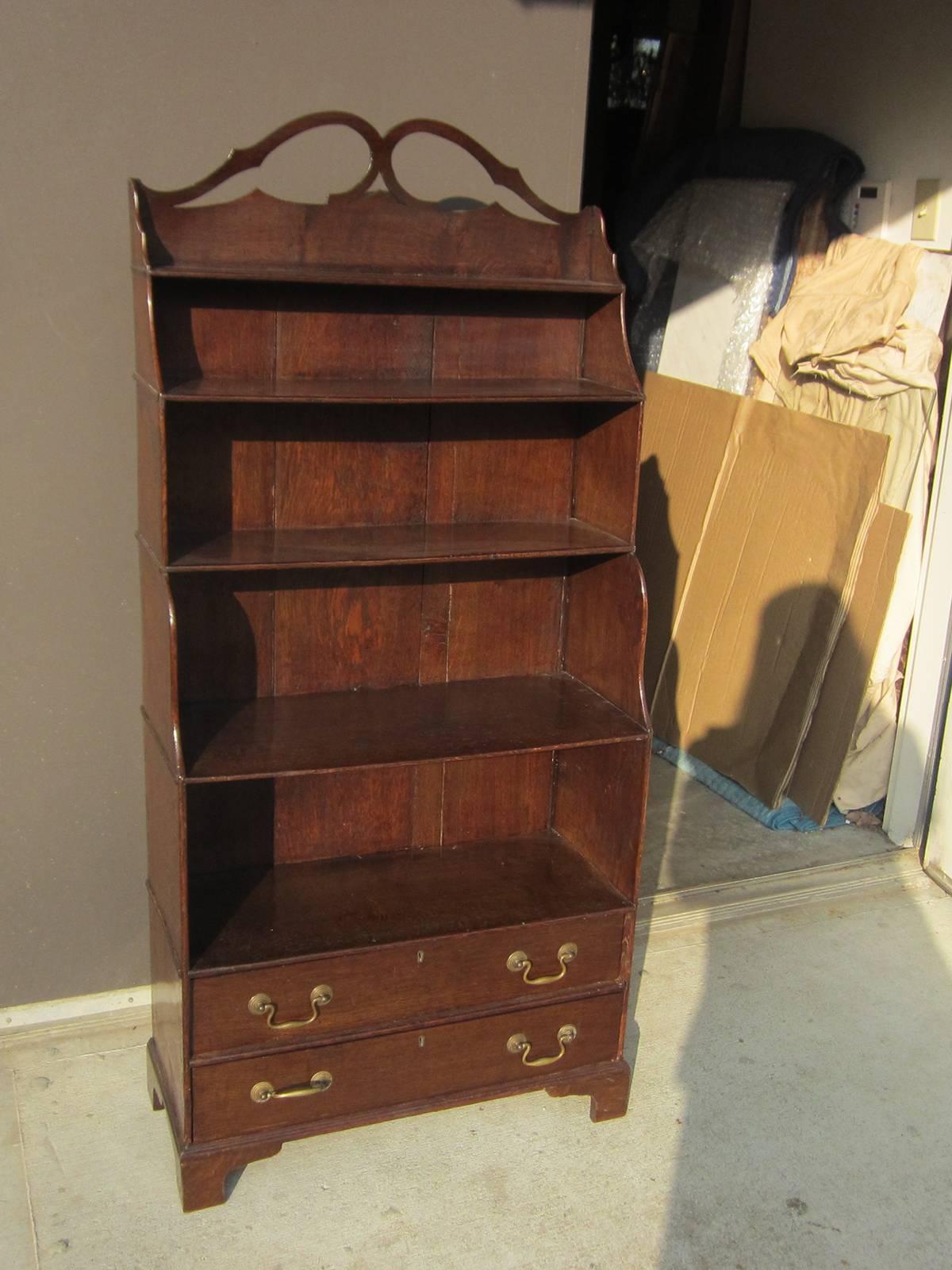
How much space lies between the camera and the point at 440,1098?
2436mm

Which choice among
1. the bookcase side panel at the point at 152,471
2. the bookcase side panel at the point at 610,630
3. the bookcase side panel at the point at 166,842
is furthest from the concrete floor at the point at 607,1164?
the bookcase side panel at the point at 152,471

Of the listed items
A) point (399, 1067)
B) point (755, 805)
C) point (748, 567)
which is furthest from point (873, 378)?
point (399, 1067)

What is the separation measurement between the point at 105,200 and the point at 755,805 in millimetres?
2612

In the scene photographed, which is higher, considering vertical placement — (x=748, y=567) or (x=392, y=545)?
(x=392, y=545)

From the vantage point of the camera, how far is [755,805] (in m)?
3.95

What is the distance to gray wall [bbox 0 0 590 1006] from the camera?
2.25 m

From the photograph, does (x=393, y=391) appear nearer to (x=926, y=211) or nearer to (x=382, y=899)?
(x=382, y=899)

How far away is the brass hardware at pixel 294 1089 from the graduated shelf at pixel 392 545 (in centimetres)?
94

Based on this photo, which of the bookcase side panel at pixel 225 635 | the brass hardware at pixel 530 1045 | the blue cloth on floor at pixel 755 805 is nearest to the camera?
the bookcase side panel at pixel 225 635

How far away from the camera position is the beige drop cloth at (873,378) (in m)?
3.54

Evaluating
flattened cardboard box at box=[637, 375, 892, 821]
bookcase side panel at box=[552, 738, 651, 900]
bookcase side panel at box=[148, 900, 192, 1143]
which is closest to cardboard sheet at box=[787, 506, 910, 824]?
flattened cardboard box at box=[637, 375, 892, 821]

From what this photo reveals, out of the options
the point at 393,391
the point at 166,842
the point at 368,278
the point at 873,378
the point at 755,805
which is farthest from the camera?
the point at 755,805

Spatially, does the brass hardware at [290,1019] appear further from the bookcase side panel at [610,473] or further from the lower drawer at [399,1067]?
the bookcase side panel at [610,473]

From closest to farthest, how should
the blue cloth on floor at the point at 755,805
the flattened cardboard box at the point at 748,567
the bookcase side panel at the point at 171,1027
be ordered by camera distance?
1. the bookcase side panel at the point at 171,1027
2. the flattened cardboard box at the point at 748,567
3. the blue cloth on floor at the point at 755,805
